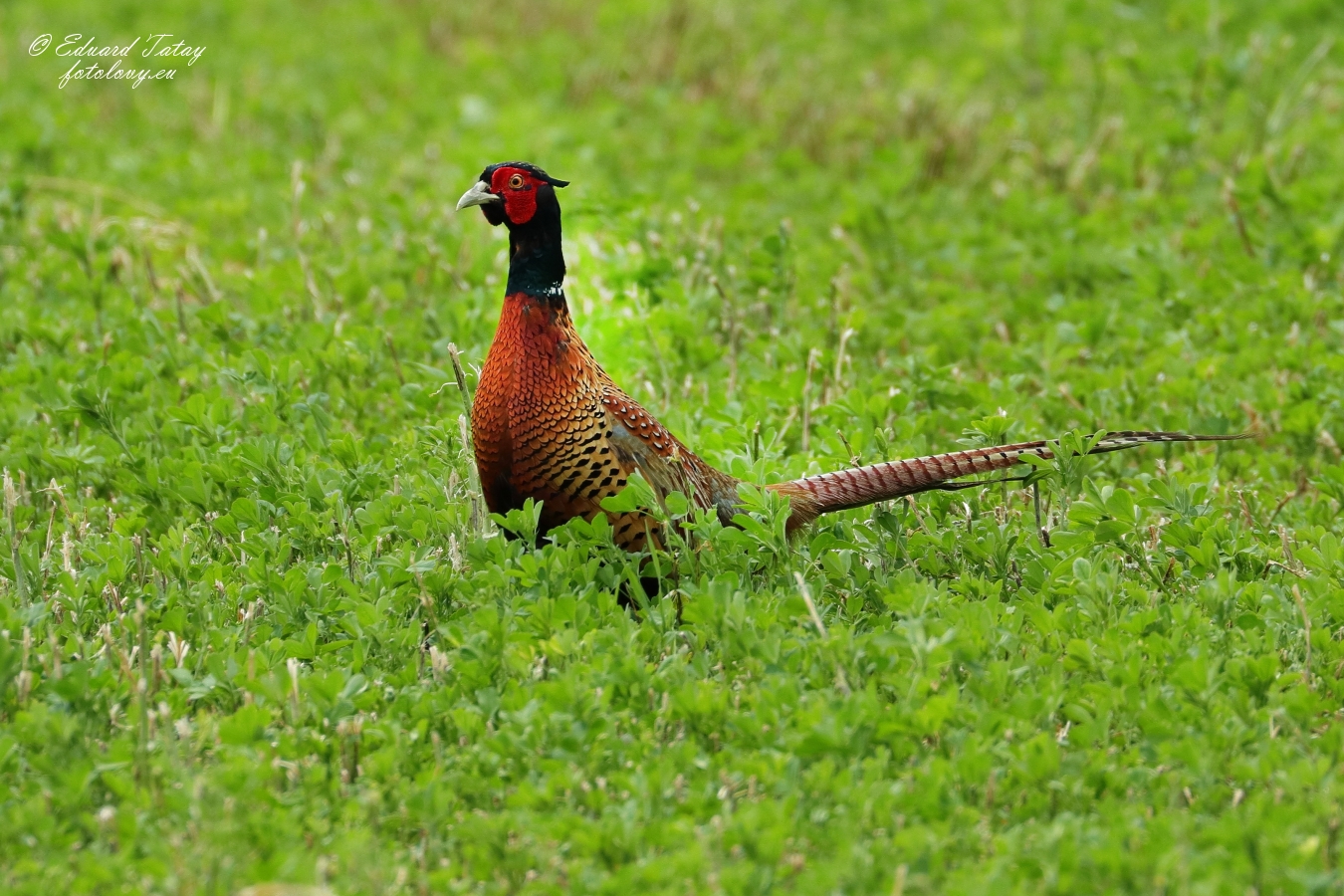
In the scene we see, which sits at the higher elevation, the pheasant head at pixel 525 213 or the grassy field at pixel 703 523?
the pheasant head at pixel 525 213

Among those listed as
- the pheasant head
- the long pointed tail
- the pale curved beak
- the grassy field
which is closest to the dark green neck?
the pheasant head

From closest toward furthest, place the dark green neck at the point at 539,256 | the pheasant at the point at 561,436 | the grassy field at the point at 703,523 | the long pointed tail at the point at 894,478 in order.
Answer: the grassy field at the point at 703,523 → the pheasant at the point at 561,436 → the dark green neck at the point at 539,256 → the long pointed tail at the point at 894,478

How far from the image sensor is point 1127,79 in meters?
10.3

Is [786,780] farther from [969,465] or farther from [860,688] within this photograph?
[969,465]

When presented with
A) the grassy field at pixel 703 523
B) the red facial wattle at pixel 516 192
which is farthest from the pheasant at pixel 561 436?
the grassy field at pixel 703 523

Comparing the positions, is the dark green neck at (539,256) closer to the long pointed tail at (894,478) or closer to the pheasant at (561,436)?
the pheasant at (561,436)

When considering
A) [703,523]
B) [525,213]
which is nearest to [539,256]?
[525,213]

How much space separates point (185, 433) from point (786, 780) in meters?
3.09

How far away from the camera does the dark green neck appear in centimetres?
453

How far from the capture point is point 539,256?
15.0ft

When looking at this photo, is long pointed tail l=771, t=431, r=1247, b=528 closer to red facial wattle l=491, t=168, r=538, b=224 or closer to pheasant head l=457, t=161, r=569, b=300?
pheasant head l=457, t=161, r=569, b=300

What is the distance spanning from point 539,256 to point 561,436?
592 mm

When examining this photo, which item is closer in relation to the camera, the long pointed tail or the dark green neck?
the dark green neck

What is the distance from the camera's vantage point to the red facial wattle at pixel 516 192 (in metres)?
4.58
